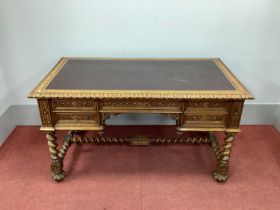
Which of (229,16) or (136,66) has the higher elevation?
(229,16)

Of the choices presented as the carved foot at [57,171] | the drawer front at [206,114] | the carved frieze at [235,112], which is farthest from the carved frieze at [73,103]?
the carved frieze at [235,112]

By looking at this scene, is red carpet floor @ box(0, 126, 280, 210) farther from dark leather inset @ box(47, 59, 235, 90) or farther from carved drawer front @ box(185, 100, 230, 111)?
dark leather inset @ box(47, 59, 235, 90)

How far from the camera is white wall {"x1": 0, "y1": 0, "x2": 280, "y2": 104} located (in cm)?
206

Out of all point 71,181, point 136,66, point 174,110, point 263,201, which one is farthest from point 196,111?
point 71,181

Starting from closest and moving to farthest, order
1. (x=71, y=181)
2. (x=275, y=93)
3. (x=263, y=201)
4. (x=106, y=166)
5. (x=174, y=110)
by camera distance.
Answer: (x=174, y=110)
(x=263, y=201)
(x=71, y=181)
(x=106, y=166)
(x=275, y=93)

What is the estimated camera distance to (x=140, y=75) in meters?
1.78

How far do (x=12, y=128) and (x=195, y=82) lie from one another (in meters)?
1.78

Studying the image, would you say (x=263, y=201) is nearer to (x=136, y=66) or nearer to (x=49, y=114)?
(x=136, y=66)

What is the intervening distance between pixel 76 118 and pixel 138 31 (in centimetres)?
90

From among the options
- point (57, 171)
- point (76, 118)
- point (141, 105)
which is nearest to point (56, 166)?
point (57, 171)

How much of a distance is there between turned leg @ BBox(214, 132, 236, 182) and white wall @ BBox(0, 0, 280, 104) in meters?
0.80

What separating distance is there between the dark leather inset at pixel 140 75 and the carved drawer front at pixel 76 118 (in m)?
0.17

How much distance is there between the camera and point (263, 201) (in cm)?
176

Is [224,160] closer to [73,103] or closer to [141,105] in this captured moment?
[141,105]
